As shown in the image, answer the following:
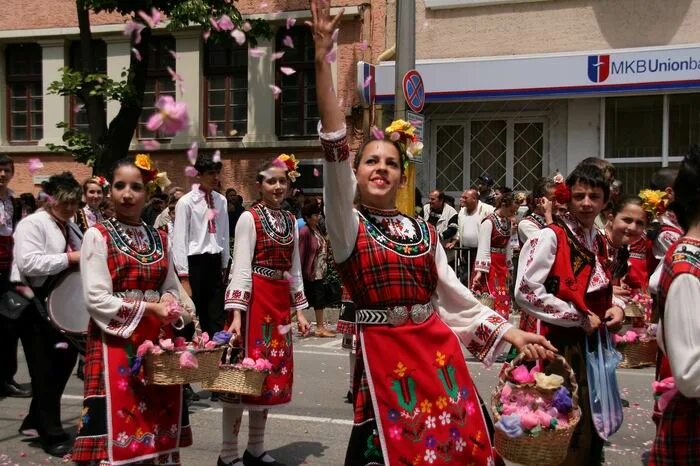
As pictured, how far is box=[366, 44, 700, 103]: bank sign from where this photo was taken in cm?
1501

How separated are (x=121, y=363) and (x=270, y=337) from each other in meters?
1.45

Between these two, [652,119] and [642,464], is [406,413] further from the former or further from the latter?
→ [652,119]


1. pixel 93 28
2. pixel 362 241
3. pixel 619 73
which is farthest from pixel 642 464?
pixel 93 28

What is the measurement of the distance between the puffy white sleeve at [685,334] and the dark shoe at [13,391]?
6.61 m

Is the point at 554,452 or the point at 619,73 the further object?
the point at 619,73

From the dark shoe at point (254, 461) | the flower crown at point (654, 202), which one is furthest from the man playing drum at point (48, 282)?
the flower crown at point (654, 202)

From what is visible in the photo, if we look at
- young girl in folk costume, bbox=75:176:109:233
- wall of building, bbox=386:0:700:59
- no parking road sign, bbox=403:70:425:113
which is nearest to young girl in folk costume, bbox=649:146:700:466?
young girl in folk costume, bbox=75:176:109:233

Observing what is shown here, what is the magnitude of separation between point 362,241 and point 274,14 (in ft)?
50.3

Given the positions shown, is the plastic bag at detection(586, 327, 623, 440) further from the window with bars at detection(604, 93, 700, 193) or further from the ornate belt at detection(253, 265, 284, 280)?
the window with bars at detection(604, 93, 700, 193)

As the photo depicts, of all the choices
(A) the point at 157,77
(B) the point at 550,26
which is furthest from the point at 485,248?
(A) the point at 157,77

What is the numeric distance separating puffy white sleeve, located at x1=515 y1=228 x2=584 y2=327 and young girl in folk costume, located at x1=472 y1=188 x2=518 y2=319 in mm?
5395

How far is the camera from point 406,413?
3373mm

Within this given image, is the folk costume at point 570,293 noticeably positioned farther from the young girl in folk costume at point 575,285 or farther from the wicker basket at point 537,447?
→ the wicker basket at point 537,447

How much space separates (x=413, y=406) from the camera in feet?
11.1
